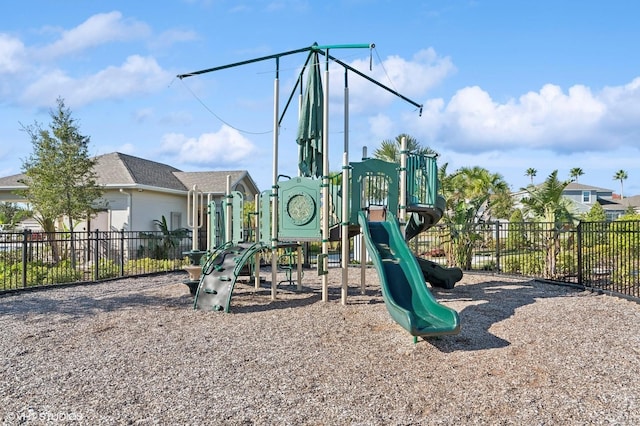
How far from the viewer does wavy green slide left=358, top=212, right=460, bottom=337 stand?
6070mm

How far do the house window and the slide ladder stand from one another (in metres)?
14.1

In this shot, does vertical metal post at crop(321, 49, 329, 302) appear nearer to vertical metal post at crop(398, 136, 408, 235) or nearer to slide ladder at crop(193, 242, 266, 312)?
slide ladder at crop(193, 242, 266, 312)

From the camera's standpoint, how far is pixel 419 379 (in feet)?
Answer: 16.6

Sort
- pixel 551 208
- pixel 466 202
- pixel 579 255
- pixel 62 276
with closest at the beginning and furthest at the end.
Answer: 1. pixel 579 255
2. pixel 62 276
3. pixel 551 208
4. pixel 466 202

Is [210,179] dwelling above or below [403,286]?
above

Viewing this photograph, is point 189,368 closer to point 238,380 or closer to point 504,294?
point 238,380

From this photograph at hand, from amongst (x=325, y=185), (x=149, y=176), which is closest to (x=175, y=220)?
(x=149, y=176)

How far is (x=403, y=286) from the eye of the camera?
7.39 meters

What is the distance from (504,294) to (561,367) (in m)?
5.24

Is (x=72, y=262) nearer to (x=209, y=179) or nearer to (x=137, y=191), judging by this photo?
(x=137, y=191)

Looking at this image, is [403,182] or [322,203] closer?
[322,203]

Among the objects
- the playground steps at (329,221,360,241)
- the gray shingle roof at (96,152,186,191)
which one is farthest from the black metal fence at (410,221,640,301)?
the gray shingle roof at (96,152,186,191)

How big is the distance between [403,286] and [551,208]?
10.2m

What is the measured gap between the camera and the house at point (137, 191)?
20.1 metres
